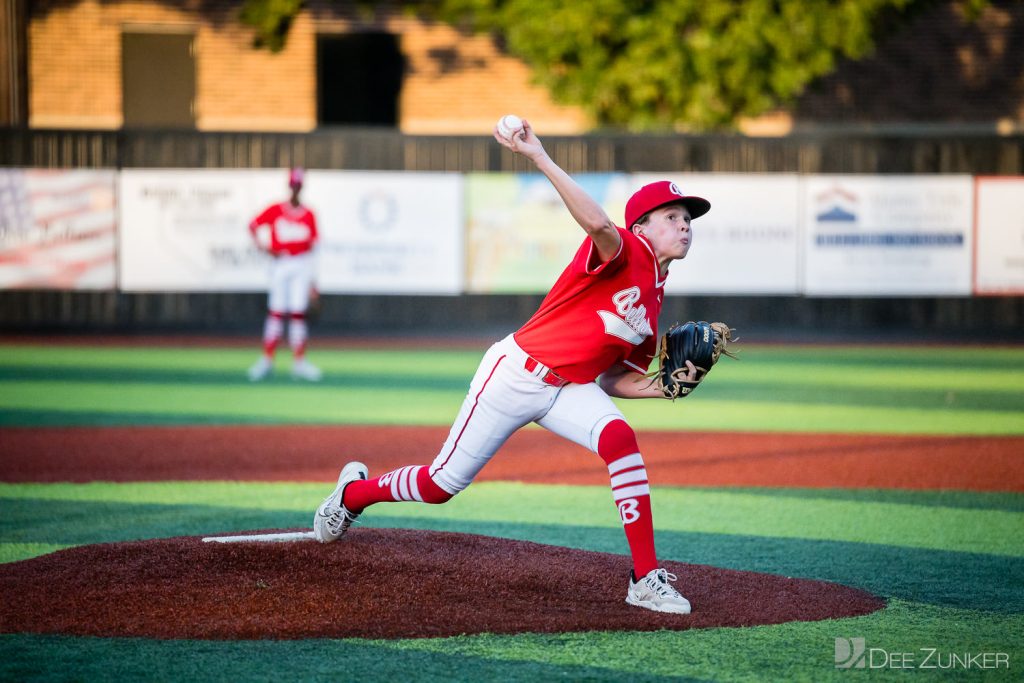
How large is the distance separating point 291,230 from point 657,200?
1017 cm

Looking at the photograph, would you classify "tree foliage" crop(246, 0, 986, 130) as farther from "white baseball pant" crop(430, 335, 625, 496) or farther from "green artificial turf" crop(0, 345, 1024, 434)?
"white baseball pant" crop(430, 335, 625, 496)

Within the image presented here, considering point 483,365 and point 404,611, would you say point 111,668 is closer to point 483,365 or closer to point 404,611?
point 404,611

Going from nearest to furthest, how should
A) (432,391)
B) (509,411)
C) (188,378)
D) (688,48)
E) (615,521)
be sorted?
(509,411), (615,521), (432,391), (188,378), (688,48)

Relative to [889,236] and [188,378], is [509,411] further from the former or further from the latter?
[889,236]

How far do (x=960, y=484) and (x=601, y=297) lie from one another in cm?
466

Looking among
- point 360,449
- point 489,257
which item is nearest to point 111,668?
point 360,449

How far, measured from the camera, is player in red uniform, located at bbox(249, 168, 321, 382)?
48.9 ft

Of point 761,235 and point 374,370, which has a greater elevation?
point 761,235

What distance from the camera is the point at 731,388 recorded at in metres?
15.0

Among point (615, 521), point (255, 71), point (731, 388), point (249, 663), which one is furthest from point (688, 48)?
point (249, 663)

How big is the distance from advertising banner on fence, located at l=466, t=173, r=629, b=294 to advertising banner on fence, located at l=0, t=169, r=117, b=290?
19.6 feet

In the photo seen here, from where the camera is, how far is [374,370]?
16.6 metres

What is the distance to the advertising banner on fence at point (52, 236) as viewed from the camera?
20.8 metres

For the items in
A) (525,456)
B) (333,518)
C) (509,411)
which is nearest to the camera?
(509,411)
